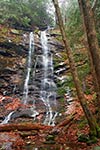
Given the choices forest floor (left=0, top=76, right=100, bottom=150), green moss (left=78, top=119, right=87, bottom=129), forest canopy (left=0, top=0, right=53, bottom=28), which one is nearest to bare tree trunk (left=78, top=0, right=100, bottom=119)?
forest floor (left=0, top=76, right=100, bottom=150)

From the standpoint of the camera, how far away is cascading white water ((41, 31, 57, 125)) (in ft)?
48.3

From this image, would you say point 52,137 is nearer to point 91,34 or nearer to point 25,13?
point 91,34

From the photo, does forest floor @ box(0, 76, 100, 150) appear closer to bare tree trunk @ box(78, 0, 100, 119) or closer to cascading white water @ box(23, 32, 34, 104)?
bare tree trunk @ box(78, 0, 100, 119)

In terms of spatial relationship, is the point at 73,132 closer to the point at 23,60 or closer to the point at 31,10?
the point at 23,60

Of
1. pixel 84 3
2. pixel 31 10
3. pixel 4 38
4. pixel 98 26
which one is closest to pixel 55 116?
pixel 98 26

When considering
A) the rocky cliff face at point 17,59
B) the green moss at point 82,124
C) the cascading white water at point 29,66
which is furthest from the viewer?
the rocky cliff face at point 17,59

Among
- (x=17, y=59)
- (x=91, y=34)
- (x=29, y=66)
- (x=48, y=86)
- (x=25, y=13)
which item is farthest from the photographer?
(x=25, y=13)

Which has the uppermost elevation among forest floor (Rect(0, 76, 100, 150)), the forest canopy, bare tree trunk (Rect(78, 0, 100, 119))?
the forest canopy

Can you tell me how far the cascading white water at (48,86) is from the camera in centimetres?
1474

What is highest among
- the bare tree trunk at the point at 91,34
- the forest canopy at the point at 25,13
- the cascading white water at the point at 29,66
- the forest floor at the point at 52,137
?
the forest canopy at the point at 25,13

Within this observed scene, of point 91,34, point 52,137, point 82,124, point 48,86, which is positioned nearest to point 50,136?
point 52,137

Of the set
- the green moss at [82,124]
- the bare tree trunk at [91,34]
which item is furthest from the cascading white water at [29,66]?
the bare tree trunk at [91,34]

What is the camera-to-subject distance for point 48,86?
19.3 meters

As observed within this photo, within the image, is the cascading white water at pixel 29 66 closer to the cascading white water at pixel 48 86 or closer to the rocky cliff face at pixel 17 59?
the rocky cliff face at pixel 17 59
